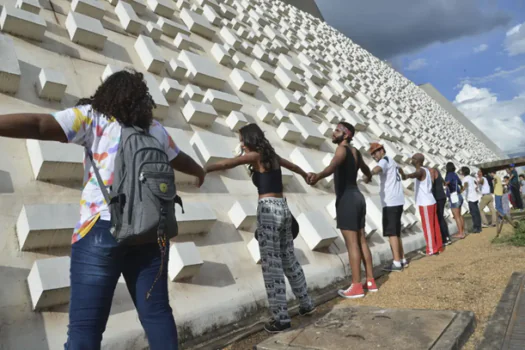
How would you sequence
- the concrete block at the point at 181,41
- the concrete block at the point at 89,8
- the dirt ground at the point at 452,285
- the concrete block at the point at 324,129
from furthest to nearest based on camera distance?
the concrete block at the point at 324,129, the concrete block at the point at 181,41, the concrete block at the point at 89,8, the dirt ground at the point at 452,285

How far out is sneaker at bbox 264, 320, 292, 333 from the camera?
3.00 meters

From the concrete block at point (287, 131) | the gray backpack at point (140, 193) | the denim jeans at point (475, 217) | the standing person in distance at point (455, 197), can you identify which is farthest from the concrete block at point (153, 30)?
the denim jeans at point (475, 217)

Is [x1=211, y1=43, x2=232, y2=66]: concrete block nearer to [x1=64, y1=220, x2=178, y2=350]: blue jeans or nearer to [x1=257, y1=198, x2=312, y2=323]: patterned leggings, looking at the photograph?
[x1=257, y1=198, x2=312, y2=323]: patterned leggings

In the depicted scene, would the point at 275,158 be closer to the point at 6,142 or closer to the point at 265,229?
the point at 265,229

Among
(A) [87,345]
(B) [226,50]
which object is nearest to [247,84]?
(B) [226,50]

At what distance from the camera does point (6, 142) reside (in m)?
2.82

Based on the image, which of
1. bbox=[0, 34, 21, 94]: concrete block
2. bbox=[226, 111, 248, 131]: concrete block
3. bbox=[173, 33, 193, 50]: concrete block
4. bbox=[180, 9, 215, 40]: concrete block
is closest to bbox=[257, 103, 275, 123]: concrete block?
bbox=[226, 111, 248, 131]: concrete block

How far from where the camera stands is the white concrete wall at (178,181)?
7.79 feet

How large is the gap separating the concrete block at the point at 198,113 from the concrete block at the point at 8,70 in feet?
5.01

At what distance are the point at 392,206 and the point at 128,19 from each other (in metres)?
3.54

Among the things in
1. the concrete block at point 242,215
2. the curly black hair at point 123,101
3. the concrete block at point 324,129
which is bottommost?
the concrete block at point 242,215

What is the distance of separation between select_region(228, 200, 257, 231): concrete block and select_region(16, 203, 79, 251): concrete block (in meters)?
1.39

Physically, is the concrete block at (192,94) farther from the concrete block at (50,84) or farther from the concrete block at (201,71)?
the concrete block at (50,84)

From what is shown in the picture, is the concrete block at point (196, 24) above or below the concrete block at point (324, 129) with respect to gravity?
above
